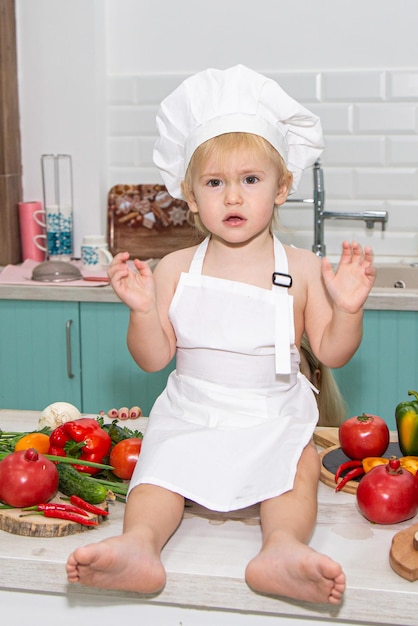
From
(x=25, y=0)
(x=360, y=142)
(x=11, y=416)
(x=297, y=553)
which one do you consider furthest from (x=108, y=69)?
(x=297, y=553)

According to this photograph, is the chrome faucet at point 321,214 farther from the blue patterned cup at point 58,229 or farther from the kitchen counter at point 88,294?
the blue patterned cup at point 58,229

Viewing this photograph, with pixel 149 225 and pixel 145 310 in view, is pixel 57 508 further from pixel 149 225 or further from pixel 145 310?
pixel 149 225

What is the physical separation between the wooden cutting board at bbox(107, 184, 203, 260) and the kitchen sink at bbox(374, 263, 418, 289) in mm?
636

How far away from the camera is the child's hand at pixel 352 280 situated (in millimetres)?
1498

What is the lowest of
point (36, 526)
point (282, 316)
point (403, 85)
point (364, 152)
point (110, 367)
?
point (110, 367)

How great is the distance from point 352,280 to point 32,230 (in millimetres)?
1924

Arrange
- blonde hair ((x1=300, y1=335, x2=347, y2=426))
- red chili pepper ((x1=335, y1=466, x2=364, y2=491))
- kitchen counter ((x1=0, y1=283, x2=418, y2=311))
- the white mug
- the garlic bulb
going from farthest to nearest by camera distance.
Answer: the white mug
kitchen counter ((x1=0, y1=283, x2=418, y2=311))
blonde hair ((x1=300, y1=335, x2=347, y2=426))
the garlic bulb
red chili pepper ((x1=335, y1=466, x2=364, y2=491))

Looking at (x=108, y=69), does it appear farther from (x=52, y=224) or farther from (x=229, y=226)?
(x=229, y=226)

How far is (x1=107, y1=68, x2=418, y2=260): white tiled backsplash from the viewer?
10.2ft

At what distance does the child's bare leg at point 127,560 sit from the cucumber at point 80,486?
10 cm

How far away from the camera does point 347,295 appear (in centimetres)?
150

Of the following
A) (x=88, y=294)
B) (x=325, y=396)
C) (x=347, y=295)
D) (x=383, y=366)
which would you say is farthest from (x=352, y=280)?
(x=88, y=294)

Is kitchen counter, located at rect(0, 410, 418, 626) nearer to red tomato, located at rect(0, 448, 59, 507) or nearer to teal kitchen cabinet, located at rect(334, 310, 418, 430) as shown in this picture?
red tomato, located at rect(0, 448, 59, 507)

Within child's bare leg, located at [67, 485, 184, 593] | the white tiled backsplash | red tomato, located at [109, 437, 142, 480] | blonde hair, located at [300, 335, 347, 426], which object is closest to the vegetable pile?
red tomato, located at [109, 437, 142, 480]
